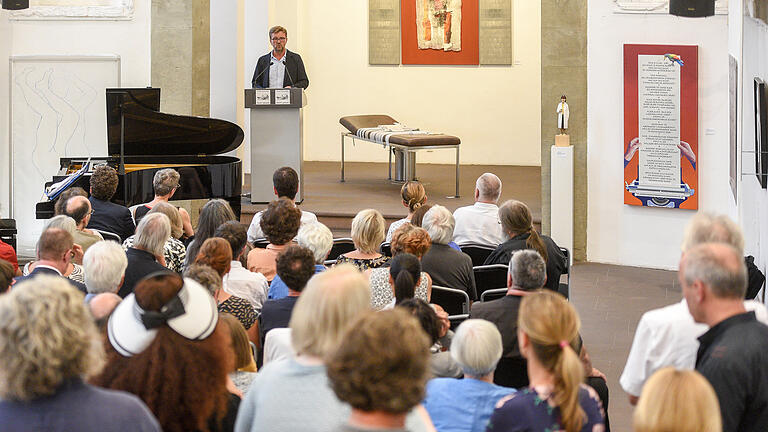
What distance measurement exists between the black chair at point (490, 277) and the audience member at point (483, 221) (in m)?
0.95

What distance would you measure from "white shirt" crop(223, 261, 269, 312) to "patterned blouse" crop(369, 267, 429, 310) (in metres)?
0.56

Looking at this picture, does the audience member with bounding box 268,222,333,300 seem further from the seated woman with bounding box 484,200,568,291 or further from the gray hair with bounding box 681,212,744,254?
the gray hair with bounding box 681,212,744,254

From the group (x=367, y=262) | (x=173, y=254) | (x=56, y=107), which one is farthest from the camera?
(x=56, y=107)

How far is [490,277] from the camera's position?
6.29 meters

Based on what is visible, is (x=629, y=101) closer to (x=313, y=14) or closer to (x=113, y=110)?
(x=113, y=110)

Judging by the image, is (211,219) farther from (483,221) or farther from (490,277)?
(483,221)

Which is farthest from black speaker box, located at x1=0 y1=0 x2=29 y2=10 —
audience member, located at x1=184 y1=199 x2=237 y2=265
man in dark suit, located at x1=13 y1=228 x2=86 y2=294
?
man in dark suit, located at x1=13 y1=228 x2=86 y2=294

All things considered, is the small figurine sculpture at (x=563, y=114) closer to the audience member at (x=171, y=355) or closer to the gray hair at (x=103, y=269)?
the gray hair at (x=103, y=269)

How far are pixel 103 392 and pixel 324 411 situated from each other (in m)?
0.55

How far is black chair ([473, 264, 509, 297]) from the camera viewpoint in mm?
6215

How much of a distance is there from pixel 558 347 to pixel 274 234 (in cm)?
310

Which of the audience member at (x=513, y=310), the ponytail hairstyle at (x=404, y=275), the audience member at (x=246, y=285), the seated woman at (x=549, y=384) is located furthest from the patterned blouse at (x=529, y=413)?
the audience member at (x=246, y=285)

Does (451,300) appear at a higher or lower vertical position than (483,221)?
lower

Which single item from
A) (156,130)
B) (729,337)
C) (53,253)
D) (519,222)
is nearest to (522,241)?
(519,222)
